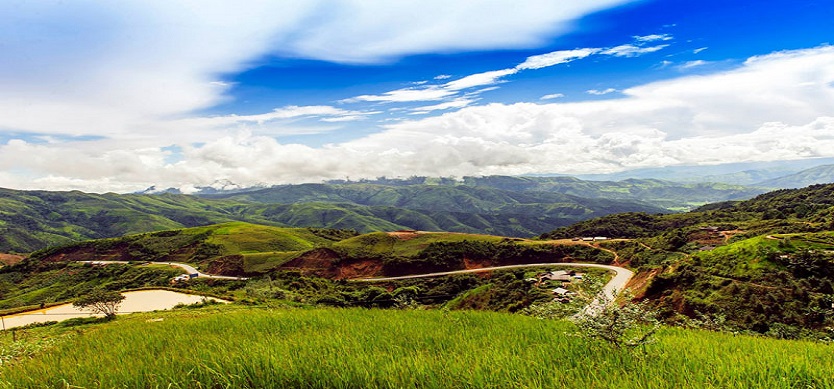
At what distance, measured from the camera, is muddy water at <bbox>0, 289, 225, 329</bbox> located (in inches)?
1700

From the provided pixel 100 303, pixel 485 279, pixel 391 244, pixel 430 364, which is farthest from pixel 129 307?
pixel 391 244

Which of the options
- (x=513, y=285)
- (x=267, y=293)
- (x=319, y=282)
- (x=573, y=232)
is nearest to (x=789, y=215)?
(x=573, y=232)

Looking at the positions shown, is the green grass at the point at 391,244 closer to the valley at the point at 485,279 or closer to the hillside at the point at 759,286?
the valley at the point at 485,279

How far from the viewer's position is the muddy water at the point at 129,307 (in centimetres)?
4319

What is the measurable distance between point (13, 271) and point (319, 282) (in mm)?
154095

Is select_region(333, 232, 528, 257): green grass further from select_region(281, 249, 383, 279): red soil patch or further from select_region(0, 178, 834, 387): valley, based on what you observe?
select_region(281, 249, 383, 279): red soil patch

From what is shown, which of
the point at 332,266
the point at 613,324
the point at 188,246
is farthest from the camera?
the point at 188,246

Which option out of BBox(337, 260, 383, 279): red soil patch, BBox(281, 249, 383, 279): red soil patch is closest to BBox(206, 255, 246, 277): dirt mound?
BBox(281, 249, 383, 279): red soil patch

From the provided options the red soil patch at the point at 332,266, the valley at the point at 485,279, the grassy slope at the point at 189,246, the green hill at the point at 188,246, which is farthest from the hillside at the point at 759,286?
the grassy slope at the point at 189,246

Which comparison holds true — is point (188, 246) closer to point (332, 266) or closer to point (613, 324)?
point (332, 266)

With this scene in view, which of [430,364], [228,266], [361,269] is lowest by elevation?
[361,269]

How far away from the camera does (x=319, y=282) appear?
91.5 m

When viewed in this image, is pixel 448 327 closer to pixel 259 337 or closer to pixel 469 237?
pixel 259 337

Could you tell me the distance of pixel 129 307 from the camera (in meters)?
52.2
